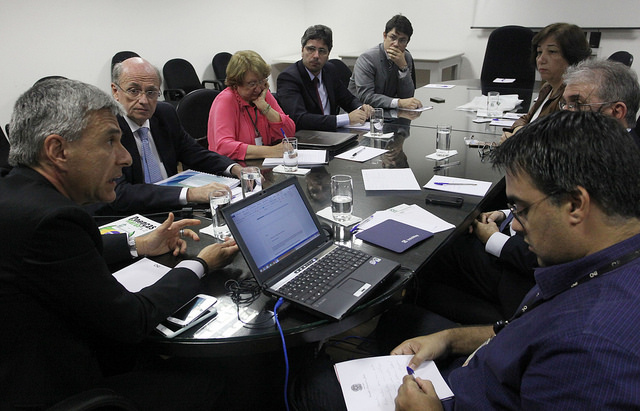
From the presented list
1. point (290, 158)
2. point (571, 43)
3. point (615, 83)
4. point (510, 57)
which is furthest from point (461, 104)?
point (290, 158)

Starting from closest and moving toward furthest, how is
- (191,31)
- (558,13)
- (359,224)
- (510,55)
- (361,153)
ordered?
1. (359,224)
2. (361,153)
3. (510,55)
4. (191,31)
5. (558,13)

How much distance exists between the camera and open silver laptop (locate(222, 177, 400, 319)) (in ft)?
3.52

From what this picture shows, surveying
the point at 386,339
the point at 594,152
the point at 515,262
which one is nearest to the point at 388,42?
the point at 515,262

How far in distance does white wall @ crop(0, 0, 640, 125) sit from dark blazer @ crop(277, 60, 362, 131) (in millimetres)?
2114

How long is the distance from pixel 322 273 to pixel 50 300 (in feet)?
2.07

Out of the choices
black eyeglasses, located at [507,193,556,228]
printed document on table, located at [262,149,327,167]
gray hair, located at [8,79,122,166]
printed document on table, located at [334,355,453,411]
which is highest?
gray hair, located at [8,79,122,166]

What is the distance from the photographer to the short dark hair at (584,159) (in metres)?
0.76

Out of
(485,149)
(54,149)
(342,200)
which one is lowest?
(485,149)

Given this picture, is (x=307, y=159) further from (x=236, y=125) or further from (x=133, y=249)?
(x=133, y=249)

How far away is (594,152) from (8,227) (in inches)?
45.5

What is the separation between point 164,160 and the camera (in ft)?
7.33

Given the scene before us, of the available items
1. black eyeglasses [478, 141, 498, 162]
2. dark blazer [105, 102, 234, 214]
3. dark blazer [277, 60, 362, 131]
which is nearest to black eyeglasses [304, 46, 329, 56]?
dark blazer [277, 60, 362, 131]

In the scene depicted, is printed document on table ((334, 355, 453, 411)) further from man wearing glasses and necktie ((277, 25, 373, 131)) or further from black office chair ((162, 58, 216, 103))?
black office chair ((162, 58, 216, 103))

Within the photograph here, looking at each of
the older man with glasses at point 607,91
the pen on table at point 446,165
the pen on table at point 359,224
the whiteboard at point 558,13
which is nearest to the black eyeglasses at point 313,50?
the pen on table at point 446,165
